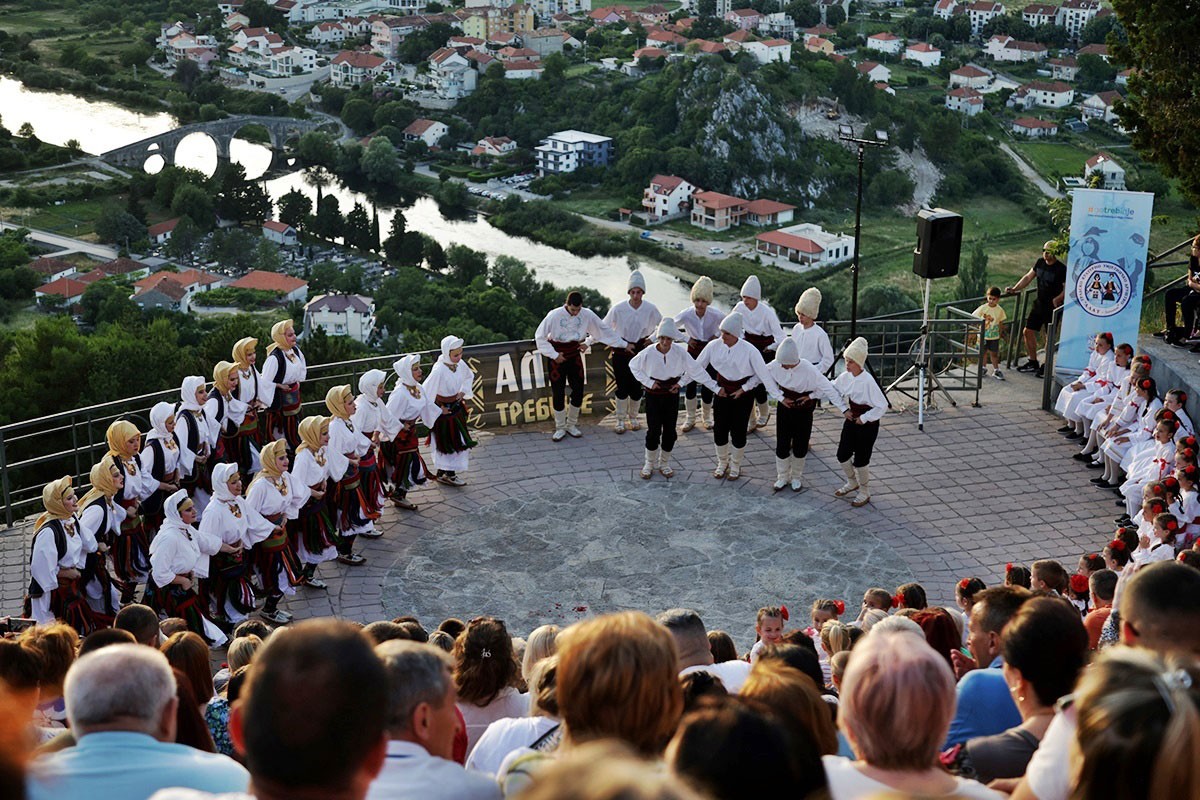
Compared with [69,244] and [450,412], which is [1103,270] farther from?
→ [69,244]

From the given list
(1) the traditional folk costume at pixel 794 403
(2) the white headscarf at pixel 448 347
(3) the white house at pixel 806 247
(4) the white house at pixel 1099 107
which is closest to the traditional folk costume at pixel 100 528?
(2) the white headscarf at pixel 448 347

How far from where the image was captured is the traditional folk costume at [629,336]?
40.8 feet

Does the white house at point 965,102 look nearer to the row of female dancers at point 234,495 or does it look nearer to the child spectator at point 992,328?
the child spectator at point 992,328

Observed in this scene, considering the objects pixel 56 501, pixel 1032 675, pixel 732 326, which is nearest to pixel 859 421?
pixel 732 326

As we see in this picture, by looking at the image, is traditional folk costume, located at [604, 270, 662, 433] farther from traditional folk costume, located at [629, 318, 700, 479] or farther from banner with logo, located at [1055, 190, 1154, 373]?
banner with logo, located at [1055, 190, 1154, 373]

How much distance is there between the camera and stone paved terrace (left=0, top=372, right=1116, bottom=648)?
995cm

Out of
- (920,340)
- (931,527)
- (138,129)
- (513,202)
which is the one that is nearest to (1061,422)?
(920,340)

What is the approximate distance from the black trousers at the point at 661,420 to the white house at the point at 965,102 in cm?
9224

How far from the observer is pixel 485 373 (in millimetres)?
12719

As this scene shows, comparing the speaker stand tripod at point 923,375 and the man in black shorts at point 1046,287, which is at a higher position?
the man in black shorts at point 1046,287

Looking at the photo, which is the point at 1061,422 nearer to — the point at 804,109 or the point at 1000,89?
the point at 804,109

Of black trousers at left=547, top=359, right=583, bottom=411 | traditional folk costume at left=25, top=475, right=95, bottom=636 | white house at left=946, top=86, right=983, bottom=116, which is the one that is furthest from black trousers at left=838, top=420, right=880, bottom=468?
white house at left=946, top=86, right=983, bottom=116

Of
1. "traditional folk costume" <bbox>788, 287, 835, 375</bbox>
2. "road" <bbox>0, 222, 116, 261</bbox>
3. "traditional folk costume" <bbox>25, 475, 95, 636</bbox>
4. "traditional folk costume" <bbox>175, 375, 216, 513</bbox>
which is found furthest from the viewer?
"road" <bbox>0, 222, 116, 261</bbox>

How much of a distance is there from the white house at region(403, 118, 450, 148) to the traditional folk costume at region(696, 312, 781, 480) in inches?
3384
